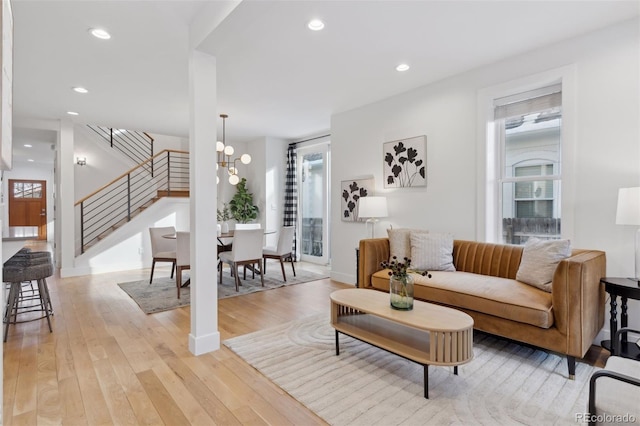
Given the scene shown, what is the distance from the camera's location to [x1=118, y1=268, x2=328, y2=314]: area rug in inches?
162

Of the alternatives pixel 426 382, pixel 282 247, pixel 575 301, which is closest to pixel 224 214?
pixel 282 247

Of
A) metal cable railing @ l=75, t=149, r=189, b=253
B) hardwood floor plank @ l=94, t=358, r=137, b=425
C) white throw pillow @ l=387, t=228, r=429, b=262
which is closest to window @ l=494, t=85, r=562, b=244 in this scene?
white throw pillow @ l=387, t=228, r=429, b=262

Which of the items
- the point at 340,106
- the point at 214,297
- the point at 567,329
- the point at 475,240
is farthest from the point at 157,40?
the point at 567,329

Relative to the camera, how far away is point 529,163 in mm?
3508

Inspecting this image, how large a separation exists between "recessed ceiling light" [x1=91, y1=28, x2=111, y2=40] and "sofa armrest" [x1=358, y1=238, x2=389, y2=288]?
3.14 meters

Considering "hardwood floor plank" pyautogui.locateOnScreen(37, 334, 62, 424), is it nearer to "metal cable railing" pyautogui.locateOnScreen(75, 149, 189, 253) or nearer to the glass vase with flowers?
the glass vase with flowers

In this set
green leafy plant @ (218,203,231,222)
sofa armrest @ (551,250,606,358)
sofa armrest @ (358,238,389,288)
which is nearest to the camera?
sofa armrest @ (551,250,606,358)

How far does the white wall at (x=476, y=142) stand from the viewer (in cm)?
280

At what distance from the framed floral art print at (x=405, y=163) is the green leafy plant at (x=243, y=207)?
3.69 m

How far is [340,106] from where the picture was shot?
5.07 metres

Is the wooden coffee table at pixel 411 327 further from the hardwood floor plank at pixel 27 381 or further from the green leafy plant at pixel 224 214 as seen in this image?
the green leafy plant at pixel 224 214

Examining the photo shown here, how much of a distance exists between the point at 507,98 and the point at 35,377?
486cm

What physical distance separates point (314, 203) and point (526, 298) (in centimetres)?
497

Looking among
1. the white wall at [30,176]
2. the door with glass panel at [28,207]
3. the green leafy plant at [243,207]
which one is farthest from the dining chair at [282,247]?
the door with glass panel at [28,207]
